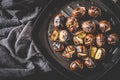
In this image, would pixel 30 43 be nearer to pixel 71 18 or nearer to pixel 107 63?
pixel 71 18

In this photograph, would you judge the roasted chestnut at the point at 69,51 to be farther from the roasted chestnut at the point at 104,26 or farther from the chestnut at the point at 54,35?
→ the roasted chestnut at the point at 104,26

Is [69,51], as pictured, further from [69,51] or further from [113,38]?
[113,38]

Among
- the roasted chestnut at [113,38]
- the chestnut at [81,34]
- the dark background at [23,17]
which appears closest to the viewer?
the roasted chestnut at [113,38]

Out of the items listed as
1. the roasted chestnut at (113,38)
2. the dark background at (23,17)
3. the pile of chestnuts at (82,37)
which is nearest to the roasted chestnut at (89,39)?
the pile of chestnuts at (82,37)

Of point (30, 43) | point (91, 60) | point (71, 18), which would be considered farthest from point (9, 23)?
point (91, 60)

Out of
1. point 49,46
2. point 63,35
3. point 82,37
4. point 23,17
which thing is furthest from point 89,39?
point 23,17

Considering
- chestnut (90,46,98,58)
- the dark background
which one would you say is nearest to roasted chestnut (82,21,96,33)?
chestnut (90,46,98,58)

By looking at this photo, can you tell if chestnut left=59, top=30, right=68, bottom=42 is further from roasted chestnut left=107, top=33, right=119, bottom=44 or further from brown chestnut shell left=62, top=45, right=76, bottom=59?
roasted chestnut left=107, top=33, right=119, bottom=44
